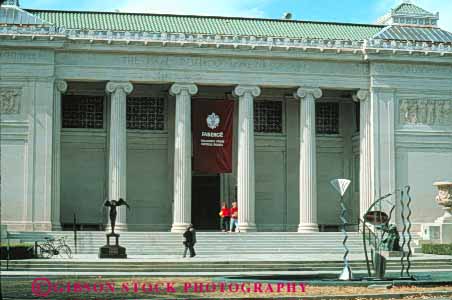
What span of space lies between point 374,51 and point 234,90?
24.9 feet

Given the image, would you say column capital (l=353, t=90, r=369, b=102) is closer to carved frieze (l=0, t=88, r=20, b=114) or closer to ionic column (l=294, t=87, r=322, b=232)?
ionic column (l=294, t=87, r=322, b=232)

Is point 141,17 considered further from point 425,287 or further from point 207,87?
point 425,287

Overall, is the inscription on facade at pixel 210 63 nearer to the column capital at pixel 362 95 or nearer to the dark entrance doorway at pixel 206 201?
the column capital at pixel 362 95

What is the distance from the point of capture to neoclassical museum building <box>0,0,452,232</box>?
1612 inches

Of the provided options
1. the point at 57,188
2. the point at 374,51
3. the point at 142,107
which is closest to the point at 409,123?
the point at 374,51

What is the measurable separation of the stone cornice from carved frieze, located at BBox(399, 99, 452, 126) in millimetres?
2587

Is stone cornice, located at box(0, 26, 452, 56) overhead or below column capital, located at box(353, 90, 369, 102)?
overhead

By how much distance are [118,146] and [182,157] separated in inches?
126

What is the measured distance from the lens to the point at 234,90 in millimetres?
43031

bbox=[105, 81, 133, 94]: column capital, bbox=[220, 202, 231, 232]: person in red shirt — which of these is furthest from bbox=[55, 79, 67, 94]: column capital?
bbox=[220, 202, 231, 232]: person in red shirt

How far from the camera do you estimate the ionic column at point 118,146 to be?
4138 cm

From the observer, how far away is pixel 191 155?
1710 inches

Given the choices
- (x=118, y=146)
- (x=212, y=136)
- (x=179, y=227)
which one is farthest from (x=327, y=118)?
(x=118, y=146)

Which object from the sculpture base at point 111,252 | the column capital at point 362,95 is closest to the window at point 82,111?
the column capital at point 362,95
